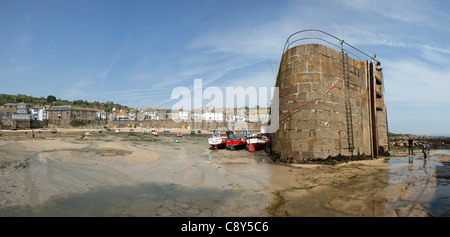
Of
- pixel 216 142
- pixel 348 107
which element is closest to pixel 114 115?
pixel 216 142

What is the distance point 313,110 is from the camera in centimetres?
1293

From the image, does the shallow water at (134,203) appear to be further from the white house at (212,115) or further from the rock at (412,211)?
the white house at (212,115)

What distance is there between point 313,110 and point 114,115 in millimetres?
150481

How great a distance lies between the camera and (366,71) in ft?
53.5

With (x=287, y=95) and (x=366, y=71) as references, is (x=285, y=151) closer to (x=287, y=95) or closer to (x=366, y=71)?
(x=287, y=95)

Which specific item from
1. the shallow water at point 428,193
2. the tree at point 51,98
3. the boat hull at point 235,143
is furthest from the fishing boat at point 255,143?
the tree at point 51,98

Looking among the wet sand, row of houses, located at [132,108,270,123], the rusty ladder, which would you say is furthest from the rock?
row of houses, located at [132,108,270,123]

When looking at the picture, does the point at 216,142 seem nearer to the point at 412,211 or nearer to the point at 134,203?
the point at 134,203

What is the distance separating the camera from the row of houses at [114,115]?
88.2m

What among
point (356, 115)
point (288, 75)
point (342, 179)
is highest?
point (288, 75)

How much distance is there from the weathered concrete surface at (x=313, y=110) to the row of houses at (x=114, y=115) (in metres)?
64.8
